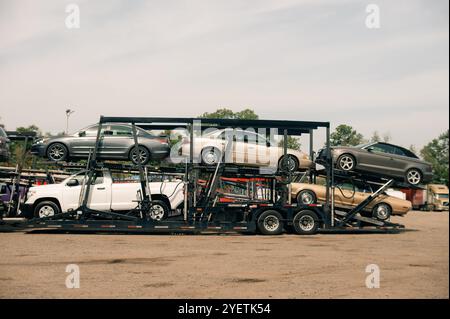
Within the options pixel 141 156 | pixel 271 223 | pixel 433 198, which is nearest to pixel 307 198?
pixel 271 223

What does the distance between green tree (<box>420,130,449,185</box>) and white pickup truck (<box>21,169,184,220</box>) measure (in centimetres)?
3729

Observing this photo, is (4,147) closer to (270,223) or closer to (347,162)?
(270,223)

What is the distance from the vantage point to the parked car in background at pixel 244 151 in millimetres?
15398

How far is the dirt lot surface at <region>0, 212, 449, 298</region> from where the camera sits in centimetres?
743

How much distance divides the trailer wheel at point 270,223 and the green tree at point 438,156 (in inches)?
1410

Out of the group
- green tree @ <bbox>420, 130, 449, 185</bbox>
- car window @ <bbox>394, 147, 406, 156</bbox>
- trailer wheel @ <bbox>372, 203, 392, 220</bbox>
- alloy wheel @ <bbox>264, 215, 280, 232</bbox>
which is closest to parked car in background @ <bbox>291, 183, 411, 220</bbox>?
trailer wheel @ <bbox>372, 203, 392, 220</bbox>

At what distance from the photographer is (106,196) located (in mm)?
15453

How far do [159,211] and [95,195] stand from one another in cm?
186
